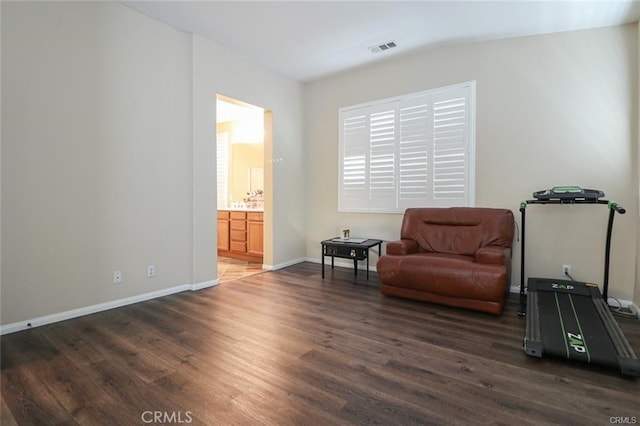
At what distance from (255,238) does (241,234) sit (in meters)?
0.38

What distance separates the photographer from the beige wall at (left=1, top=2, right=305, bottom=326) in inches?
101

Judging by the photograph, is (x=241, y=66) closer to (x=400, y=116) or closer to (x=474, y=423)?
(x=400, y=116)

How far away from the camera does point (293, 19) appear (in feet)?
11.0

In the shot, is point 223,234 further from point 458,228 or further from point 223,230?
point 458,228

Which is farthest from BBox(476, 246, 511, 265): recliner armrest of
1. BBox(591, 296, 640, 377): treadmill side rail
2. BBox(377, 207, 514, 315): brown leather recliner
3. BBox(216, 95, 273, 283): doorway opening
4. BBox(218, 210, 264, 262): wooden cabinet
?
BBox(218, 210, 264, 262): wooden cabinet

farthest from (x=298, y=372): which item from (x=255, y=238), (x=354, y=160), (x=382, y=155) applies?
Answer: (x=255, y=238)

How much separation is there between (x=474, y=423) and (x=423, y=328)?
1.14m

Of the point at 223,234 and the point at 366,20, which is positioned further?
the point at 223,234

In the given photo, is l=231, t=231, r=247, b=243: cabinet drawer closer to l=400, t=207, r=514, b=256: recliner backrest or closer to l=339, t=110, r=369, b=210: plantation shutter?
l=339, t=110, r=369, b=210: plantation shutter

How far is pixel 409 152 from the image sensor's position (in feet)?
14.2

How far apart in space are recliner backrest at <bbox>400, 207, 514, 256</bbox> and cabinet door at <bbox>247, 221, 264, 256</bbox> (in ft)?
8.20

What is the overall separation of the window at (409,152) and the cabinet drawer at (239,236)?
1.88 meters

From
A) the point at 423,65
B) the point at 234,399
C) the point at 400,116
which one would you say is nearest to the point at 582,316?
the point at 234,399

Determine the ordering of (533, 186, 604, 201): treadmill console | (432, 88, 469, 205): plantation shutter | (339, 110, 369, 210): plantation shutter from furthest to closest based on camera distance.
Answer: (339, 110, 369, 210): plantation shutter, (432, 88, 469, 205): plantation shutter, (533, 186, 604, 201): treadmill console
